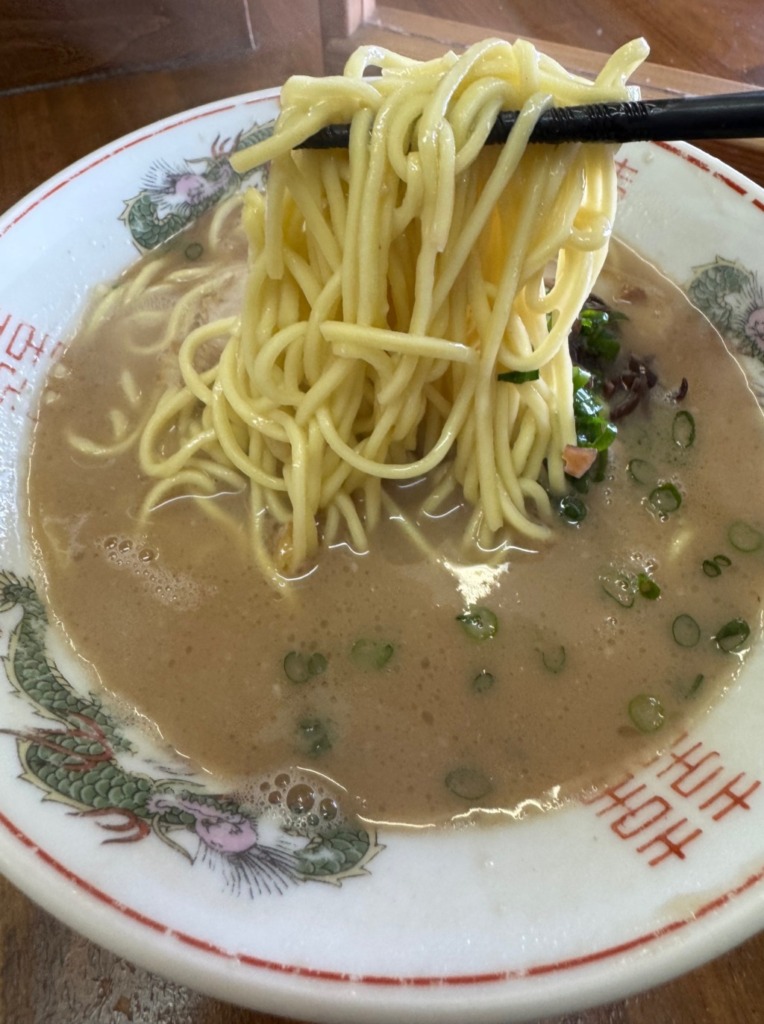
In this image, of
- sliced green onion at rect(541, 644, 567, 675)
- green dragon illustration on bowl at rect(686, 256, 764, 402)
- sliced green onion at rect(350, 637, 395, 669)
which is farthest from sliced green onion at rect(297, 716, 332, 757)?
green dragon illustration on bowl at rect(686, 256, 764, 402)

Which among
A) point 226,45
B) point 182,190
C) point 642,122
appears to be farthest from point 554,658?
point 226,45

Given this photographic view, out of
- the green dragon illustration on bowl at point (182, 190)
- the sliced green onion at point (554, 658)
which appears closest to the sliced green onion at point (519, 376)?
the sliced green onion at point (554, 658)

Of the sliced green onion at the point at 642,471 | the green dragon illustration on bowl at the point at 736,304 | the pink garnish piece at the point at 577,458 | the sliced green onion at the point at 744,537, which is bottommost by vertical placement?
the sliced green onion at the point at 744,537

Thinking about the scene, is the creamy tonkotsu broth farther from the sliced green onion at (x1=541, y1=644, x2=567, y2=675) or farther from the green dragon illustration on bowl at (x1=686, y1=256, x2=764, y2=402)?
the green dragon illustration on bowl at (x1=686, y1=256, x2=764, y2=402)

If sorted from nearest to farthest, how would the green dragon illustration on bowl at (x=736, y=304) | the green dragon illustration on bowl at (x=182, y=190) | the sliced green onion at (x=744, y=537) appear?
the sliced green onion at (x=744, y=537) → the green dragon illustration on bowl at (x=736, y=304) → the green dragon illustration on bowl at (x=182, y=190)

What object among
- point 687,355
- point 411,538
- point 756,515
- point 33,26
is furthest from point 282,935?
point 33,26

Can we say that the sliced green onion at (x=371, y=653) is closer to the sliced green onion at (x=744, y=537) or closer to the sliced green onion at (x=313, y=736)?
the sliced green onion at (x=313, y=736)
